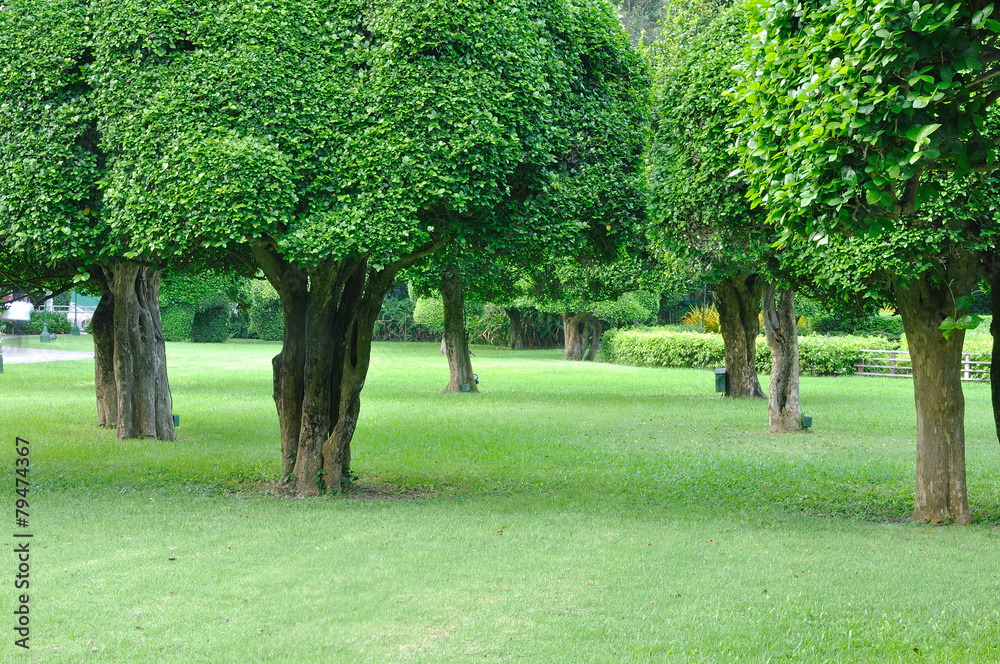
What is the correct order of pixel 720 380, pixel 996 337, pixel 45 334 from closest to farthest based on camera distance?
pixel 996 337
pixel 720 380
pixel 45 334

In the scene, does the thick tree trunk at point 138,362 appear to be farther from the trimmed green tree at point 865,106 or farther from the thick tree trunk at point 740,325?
the thick tree trunk at point 740,325

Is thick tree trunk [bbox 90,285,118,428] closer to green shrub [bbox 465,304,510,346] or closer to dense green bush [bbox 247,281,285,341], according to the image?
green shrub [bbox 465,304,510,346]

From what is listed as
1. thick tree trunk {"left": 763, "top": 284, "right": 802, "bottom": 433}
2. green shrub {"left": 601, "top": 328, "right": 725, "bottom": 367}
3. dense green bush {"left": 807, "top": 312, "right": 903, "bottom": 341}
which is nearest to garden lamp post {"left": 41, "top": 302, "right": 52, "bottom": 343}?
green shrub {"left": 601, "top": 328, "right": 725, "bottom": 367}

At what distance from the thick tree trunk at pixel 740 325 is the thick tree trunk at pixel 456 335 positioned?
6889 mm

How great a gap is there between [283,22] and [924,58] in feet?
20.7

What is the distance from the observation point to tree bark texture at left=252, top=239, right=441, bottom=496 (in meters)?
9.96

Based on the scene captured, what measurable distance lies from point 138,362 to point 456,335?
10.6 metres

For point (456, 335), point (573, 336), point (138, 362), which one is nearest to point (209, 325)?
point (573, 336)

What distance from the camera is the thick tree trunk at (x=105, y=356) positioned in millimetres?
16219

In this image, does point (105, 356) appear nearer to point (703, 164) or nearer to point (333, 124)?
point (333, 124)

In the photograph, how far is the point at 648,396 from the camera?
952 inches

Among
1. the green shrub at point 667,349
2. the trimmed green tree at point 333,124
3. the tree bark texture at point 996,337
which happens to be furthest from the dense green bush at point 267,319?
the tree bark texture at point 996,337

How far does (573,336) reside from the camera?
42125mm

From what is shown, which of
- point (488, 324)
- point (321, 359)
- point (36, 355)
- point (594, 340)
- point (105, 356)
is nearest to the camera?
point (321, 359)
